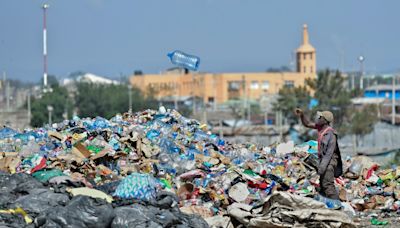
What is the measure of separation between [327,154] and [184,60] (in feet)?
17.7

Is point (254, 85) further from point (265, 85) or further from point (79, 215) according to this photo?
point (79, 215)

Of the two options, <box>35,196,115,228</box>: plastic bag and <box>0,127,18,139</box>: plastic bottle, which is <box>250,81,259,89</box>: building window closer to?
<box>0,127,18,139</box>: plastic bottle

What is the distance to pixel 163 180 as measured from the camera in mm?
10844

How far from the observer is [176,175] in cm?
1113

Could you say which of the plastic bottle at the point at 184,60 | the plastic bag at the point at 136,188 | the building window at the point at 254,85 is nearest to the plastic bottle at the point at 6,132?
the plastic bottle at the point at 184,60

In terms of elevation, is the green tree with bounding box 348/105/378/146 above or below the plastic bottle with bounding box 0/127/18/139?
below

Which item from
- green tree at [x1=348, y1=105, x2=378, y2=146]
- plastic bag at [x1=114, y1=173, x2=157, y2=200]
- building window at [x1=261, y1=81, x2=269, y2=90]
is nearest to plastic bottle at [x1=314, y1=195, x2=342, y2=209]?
plastic bag at [x1=114, y1=173, x2=157, y2=200]

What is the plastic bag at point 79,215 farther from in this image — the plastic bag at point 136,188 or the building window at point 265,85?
the building window at point 265,85

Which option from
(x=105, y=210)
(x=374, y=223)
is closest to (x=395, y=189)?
(x=374, y=223)

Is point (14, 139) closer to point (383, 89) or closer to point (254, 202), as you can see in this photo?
point (254, 202)

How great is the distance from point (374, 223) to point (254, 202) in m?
1.48

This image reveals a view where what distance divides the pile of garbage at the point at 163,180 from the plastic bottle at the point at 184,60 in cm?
145

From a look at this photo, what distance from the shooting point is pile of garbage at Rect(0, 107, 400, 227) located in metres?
8.36

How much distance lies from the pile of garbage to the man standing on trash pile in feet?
0.65
